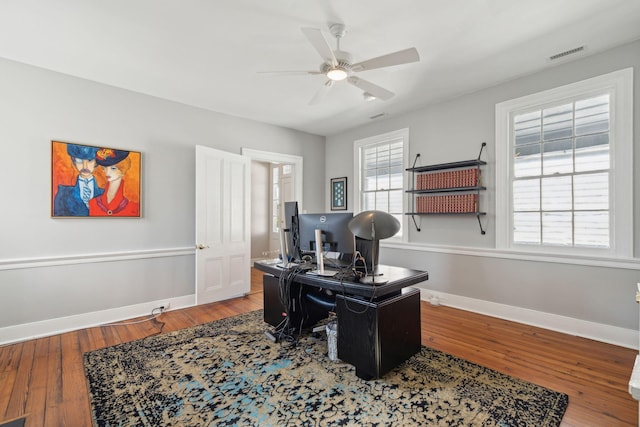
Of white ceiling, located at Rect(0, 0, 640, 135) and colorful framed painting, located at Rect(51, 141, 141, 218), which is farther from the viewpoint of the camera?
colorful framed painting, located at Rect(51, 141, 141, 218)

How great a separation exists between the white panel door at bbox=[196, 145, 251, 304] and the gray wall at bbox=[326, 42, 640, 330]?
2.23m

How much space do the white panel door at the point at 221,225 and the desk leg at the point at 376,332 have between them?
2.36m

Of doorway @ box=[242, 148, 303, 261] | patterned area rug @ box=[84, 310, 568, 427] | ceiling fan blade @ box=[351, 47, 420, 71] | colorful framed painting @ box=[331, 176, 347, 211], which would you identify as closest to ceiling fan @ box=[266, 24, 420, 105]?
ceiling fan blade @ box=[351, 47, 420, 71]

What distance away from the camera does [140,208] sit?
11.8 ft

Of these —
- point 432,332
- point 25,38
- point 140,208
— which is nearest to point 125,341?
point 140,208

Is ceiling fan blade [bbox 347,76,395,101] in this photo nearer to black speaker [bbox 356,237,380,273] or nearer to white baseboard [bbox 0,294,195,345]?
black speaker [bbox 356,237,380,273]

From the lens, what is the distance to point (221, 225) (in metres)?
4.13

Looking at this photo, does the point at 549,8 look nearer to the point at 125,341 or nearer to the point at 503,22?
the point at 503,22

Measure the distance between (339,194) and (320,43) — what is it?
11.3 feet

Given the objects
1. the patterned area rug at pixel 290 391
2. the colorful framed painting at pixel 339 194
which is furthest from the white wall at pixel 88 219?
the colorful framed painting at pixel 339 194

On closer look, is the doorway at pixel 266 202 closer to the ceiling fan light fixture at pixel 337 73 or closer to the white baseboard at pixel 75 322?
the white baseboard at pixel 75 322

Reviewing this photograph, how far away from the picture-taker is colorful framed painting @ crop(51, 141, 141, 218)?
3074 mm

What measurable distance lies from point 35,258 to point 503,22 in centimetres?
481

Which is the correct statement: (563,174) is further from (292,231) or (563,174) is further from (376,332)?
(292,231)
